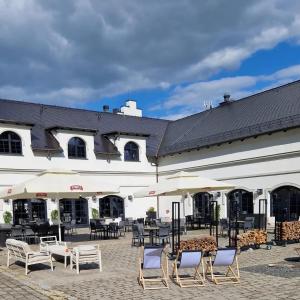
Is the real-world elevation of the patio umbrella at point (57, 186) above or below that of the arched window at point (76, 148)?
below

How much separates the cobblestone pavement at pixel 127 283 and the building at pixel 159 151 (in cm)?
993

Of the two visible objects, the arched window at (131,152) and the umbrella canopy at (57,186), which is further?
the arched window at (131,152)

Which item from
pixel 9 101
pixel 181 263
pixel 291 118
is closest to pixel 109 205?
pixel 9 101

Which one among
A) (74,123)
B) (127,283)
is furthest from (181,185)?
(74,123)

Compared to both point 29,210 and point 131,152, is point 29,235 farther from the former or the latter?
point 131,152

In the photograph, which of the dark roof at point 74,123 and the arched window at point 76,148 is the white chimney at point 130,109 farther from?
the arched window at point 76,148

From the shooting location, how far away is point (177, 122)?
108ft

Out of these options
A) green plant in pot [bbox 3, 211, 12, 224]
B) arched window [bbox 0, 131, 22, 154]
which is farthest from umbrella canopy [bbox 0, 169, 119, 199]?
arched window [bbox 0, 131, 22, 154]

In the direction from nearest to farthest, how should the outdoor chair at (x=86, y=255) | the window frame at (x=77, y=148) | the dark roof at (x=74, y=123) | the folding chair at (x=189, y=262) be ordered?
the folding chair at (x=189, y=262), the outdoor chair at (x=86, y=255), the dark roof at (x=74, y=123), the window frame at (x=77, y=148)

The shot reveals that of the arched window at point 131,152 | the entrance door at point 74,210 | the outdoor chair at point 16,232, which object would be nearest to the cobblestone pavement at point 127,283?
the outdoor chair at point 16,232

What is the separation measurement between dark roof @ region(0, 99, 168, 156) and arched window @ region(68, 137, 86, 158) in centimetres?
82

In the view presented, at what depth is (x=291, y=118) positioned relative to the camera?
2095 cm

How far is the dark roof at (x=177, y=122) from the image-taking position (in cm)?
2309

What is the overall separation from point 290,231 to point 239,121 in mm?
11261
